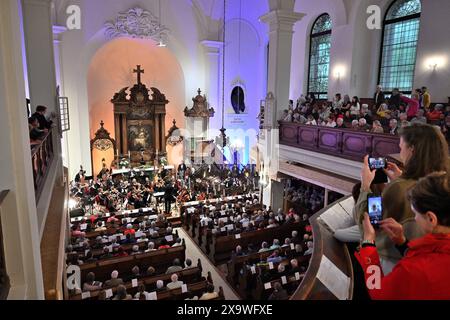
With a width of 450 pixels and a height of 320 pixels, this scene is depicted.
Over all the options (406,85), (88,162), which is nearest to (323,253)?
(406,85)

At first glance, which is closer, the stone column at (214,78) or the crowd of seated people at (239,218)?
the crowd of seated people at (239,218)

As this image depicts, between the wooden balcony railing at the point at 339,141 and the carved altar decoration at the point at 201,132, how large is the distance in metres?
6.95

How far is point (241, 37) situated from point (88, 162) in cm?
1127

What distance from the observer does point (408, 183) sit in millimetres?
2146

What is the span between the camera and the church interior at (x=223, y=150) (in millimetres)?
2186

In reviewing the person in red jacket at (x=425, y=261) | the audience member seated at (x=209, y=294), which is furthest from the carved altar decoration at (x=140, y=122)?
the person in red jacket at (x=425, y=261)

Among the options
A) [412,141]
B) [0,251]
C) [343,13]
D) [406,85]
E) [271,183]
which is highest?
[343,13]

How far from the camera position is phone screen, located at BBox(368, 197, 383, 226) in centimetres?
203

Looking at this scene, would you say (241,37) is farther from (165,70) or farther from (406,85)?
(406,85)

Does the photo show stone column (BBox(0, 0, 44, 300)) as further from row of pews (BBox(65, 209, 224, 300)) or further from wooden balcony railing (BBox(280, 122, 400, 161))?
wooden balcony railing (BBox(280, 122, 400, 161))

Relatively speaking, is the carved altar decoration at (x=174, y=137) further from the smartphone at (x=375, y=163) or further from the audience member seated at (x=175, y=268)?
the smartphone at (x=375, y=163)

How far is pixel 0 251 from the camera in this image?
2.69m

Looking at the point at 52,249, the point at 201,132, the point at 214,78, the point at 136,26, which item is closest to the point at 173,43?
the point at 136,26

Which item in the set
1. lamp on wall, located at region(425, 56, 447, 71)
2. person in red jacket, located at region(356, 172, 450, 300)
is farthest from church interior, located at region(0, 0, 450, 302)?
lamp on wall, located at region(425, 56, 447, 71)
